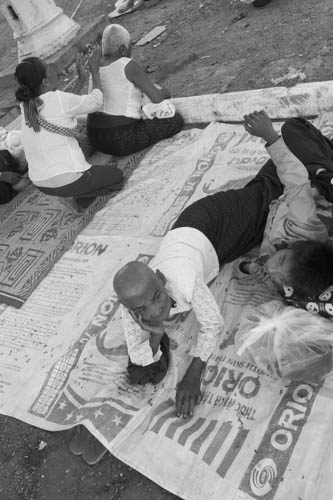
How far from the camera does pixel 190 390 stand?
73.1 inches

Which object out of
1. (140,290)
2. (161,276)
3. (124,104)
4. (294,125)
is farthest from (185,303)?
(124,104)

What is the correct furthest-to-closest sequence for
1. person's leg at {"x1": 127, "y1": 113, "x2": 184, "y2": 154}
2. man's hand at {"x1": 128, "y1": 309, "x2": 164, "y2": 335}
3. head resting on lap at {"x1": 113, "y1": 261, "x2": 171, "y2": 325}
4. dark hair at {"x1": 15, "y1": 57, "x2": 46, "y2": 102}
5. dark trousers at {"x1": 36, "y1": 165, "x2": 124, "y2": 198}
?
1. person's leg at {"x1": 127, "y1": 113, "x2": 184, "y2": 154}
2. dark trousers at {"x1": 36, "y1": 165, "x2": 124, "y2": 198}
3. dark hair at {"x1": 15, "y1": 57, "x2": 46, "y2": 102}
4. man's hand at {"x1": 128, "y1": 309, "x2": 164, "y2": 335}
5. head resting on lap at {"x1": 113, "y1": 261, "x2": 171, "y2": 325}

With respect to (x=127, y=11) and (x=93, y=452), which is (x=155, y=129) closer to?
(x=93, y=452)

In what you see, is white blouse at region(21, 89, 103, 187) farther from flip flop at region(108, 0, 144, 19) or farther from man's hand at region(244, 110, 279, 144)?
flip flop at region(108, 0, 144, 19)

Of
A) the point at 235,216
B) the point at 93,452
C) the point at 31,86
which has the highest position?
the point at 31,86

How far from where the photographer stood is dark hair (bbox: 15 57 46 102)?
2777mm

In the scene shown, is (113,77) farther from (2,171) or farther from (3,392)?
(3,392)

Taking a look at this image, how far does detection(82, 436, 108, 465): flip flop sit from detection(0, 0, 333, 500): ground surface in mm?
34

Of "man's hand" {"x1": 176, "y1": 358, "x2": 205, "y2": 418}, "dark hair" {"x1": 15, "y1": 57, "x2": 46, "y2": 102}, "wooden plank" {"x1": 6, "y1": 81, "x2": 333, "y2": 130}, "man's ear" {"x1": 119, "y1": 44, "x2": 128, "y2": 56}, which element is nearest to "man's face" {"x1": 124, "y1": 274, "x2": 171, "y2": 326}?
"man's hand" {"x1": 176, "y1": 358, "x2": 205, "y2": 418}

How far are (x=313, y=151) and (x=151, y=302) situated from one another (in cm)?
90

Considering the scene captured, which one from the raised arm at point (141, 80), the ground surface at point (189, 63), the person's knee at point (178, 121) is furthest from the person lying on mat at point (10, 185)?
the ground surface at point (189, 63)

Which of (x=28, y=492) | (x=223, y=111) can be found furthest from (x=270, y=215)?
(x=28, y=492)

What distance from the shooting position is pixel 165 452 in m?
1.76

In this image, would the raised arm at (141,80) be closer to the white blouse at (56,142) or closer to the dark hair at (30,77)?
the white blouse at (56,142)
